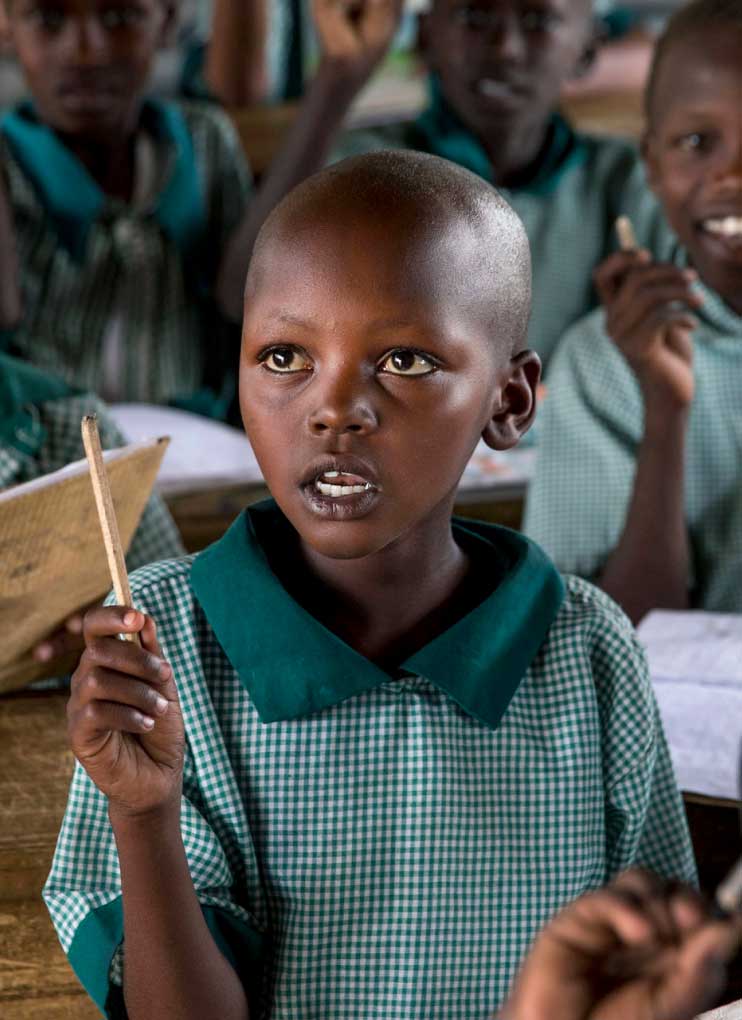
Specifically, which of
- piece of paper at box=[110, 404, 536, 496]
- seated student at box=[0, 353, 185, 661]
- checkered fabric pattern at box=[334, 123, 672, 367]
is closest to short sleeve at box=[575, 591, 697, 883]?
seated student at box=[0, 353, 185, 661]

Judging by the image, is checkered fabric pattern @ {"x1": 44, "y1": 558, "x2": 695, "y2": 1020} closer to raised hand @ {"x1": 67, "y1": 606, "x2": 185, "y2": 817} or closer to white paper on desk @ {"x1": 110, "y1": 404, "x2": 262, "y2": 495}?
raised hand @ {"x1": 67, "y1": 606, "x2": 185, "y2": 817}

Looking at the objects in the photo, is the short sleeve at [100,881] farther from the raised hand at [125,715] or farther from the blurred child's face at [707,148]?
the blurred child's face at [707,148]

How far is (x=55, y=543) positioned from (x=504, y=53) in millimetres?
1207

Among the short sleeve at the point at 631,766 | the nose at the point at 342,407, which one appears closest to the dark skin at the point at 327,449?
the nose at the point at 342,407

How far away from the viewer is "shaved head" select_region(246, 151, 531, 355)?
83 centimetres

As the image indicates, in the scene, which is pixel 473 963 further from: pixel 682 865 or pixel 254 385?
pixel 254 385

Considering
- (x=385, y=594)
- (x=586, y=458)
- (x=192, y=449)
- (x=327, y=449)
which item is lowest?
(x=192, y=449)

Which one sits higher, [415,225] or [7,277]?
[415,225]

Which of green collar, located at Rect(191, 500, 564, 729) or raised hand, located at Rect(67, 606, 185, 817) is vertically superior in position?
raised hand, located at Rect(67, 606, 185, 817)

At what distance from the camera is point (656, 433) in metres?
1.44

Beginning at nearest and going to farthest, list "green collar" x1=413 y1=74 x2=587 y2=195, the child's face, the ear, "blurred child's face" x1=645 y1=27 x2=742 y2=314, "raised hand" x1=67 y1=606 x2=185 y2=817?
"raised hand" x1=67 y1=606 x2=185 y2=817, the child's face, the ear, "blurred child's face" x1=645 y1=27 x2=742 y2=314, "green collar" x1=413 y1=74 x2=587 y2=195

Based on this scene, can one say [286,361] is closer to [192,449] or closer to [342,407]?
[342,407]

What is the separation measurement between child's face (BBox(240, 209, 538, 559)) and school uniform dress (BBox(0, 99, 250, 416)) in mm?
1223

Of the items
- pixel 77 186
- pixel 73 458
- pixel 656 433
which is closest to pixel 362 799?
pixel 73 458
